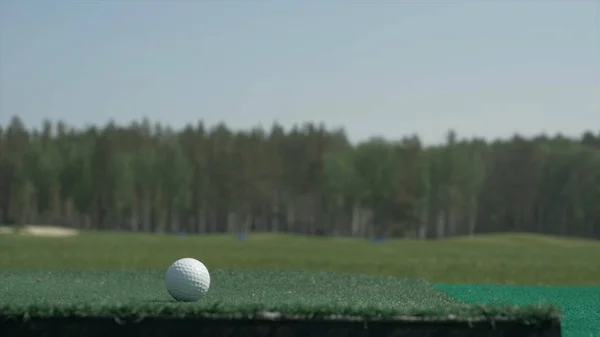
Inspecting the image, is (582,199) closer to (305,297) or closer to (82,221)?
(82,221)

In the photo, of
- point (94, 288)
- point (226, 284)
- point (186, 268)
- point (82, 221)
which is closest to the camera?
point (186, 268)

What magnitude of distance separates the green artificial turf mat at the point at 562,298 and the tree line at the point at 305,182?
66.5 metres

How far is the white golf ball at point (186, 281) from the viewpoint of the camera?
14258 millimetres

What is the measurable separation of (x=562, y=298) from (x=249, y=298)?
27.1 feet

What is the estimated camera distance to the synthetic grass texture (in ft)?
34.6

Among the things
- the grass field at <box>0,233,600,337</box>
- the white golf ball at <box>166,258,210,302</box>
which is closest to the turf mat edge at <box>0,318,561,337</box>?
the grass field at <box>0,233,600,337</box>

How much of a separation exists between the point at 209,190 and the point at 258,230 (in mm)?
10726

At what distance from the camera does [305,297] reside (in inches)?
649

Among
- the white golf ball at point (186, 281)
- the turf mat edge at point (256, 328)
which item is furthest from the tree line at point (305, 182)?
the turf mat edge at point (256, 328)

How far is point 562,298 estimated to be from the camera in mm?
19562

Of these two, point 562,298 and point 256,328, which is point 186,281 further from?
point 562,298

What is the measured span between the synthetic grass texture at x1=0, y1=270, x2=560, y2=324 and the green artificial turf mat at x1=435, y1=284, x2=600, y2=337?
3.68 feet

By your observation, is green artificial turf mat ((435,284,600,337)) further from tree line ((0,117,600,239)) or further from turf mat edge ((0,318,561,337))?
tree line ((0,117,600,239))

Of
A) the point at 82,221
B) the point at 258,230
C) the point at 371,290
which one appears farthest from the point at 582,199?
the point at 371,290
